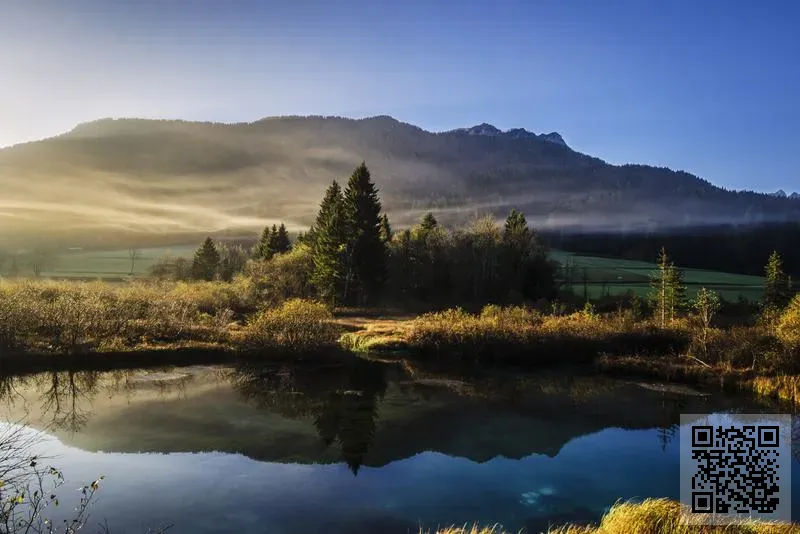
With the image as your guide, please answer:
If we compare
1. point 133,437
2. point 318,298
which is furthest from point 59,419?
point 318,298

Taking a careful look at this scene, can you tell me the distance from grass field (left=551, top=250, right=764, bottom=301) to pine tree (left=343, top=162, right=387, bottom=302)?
33.7m

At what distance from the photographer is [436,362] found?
35781 millimetres

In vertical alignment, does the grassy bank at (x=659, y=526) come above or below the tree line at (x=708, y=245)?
below

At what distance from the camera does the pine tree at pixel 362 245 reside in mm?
59906

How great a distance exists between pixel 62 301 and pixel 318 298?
27052 mm

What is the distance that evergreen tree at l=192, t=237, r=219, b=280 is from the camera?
81119mm

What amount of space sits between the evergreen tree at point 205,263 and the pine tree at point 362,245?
2790 centimetres

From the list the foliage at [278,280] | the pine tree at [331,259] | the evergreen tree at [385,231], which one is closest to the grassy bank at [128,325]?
the foliage at [278,280]

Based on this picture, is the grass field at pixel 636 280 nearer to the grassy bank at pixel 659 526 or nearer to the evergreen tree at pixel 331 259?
the evergreen tree at pixel 331 259

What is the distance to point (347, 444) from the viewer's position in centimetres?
1992

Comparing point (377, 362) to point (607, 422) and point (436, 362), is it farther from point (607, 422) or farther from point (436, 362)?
point (607, 422)

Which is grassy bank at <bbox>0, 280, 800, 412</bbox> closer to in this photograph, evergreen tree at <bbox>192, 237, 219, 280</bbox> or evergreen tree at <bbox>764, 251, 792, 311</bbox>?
evergreen tree at <bbox>764, 251, 792, 311</bbox>

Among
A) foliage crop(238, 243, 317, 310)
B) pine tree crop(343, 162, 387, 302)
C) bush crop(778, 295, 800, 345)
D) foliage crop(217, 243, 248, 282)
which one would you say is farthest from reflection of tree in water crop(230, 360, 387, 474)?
foliage crop(217, 243, 248, 282)

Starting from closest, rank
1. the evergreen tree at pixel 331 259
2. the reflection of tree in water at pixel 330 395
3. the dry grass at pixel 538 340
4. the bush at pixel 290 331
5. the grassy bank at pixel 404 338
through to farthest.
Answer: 1. the reflection of tree in water at pixel 330 395
2. the grassy bank at pixel 404 338
3. the bush at pixel 290 331
4. the dry grass at pixel 538 340
5. the evergreen tree at pixel 331 259
